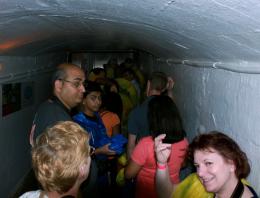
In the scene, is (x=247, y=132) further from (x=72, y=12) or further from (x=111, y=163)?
(x=111, y=163)

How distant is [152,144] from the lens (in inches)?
87.4

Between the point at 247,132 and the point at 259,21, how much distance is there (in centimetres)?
86

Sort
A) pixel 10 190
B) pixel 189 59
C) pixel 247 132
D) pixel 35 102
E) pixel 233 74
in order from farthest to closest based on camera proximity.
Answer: pixel 35 102, pixel 10 190, pixel 189 59, pixel 233 74, pixel 247 132

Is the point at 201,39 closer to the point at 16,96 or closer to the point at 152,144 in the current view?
the point at 152,144

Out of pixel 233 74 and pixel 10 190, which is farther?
pixel 10 190

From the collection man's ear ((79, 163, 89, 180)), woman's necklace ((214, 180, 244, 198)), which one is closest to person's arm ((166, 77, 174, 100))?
woman's necklace ((214, 180, 244, 198))

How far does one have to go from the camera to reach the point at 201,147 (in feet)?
5.34

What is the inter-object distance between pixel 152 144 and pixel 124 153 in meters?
1.09

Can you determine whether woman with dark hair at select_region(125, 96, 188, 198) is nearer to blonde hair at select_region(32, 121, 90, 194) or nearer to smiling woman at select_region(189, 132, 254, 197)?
smiling woman at select_region(189, 132, 254, 197)

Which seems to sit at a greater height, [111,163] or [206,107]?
[206,107]

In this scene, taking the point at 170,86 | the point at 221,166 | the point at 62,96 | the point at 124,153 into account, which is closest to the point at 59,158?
the point at 221,166

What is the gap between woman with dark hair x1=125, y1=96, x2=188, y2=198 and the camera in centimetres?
223

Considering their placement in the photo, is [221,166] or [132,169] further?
[132,169]

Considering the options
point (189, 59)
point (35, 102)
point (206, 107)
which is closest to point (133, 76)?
point (35, 102)
